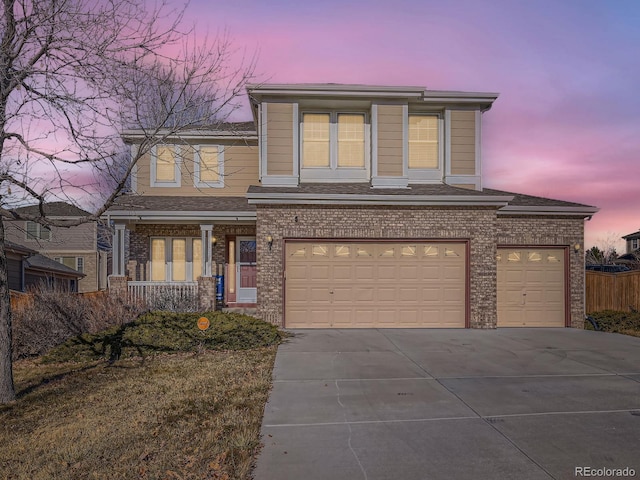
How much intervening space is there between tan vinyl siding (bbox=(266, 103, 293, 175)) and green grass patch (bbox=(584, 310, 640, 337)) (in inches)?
399

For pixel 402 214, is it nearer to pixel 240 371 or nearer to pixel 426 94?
pixel 426 94

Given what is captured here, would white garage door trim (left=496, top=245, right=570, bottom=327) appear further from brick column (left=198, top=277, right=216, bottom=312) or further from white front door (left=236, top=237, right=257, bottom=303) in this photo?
brick column (left=198, top=277, right=216, bottom=312)

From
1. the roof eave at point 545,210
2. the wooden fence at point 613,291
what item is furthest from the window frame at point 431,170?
the wooden fence at point 613,291

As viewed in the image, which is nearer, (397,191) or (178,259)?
(397,191)

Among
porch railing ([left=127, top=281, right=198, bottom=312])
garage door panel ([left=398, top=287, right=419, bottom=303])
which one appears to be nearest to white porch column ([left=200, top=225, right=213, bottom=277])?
porch railing ([left=127, top=281, right=198, bottom=312])

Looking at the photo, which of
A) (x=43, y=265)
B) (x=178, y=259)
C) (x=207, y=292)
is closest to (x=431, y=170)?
(x=207, y=292)

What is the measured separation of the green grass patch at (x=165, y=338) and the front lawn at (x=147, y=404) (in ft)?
0.07

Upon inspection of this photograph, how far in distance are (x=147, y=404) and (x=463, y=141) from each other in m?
12.2

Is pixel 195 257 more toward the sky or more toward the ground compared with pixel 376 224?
more toward the ground

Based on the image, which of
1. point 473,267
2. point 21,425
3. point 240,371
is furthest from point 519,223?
point 21,425

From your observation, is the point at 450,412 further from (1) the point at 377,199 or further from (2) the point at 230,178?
(2) the point at 230,178

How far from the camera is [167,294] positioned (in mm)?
14977

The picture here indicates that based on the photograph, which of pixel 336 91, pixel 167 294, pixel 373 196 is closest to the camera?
pixel 373 196

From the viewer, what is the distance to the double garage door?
13.0 metres
